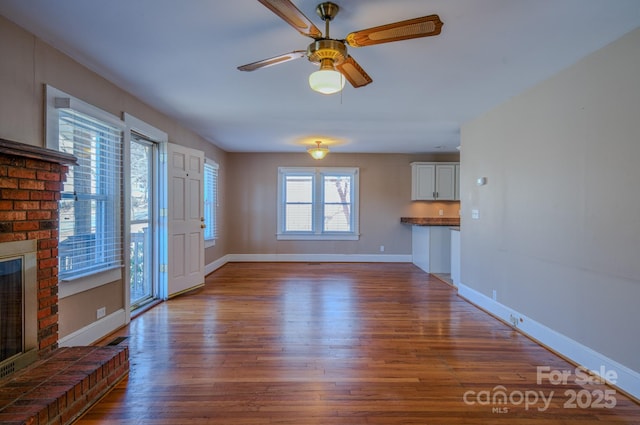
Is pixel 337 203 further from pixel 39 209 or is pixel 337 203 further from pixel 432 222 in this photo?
pixel 39 209

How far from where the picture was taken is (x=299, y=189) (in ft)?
23.8

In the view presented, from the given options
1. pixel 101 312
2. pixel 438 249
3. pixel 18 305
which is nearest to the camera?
pixel 18 305

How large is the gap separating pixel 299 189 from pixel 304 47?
192 inches

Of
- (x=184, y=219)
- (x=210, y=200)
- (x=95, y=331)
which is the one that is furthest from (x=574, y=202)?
(x=210, y=200)

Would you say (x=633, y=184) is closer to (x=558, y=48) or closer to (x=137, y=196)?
(x=558, y=48)

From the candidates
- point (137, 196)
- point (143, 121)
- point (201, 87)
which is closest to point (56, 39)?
point (201, 87)

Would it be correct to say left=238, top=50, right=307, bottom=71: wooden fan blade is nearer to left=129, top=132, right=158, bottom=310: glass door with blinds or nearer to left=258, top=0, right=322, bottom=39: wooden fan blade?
left=258, top=0, right=322, bottom=39: wooden fan blade

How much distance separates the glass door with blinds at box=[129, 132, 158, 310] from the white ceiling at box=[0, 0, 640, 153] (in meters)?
0.68

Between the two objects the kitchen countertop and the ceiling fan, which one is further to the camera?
the kitchen countertop

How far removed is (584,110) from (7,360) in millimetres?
4456

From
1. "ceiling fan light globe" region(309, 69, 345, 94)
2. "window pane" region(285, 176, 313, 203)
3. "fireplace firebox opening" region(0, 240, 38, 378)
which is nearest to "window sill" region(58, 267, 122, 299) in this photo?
"fireplace firebox opening" region(0, 240, 38, 378)

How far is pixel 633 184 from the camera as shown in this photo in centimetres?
215

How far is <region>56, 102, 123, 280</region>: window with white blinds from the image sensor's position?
8.68ft

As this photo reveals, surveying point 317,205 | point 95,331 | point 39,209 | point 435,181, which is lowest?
point 95,331
